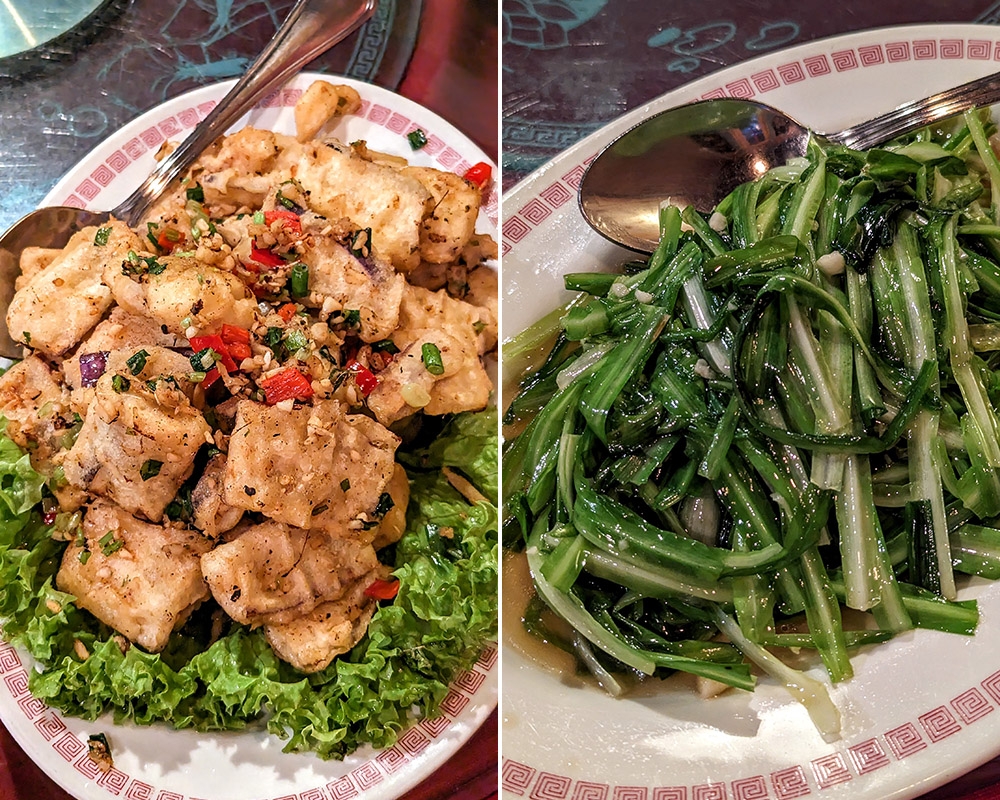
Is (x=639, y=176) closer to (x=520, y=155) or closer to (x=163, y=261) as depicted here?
(x=520, y=155)

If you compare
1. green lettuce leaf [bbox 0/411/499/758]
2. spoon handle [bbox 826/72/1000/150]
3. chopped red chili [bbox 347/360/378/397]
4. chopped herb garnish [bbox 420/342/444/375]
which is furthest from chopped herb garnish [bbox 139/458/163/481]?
spoon handle [bbox 826/72/1000/150]

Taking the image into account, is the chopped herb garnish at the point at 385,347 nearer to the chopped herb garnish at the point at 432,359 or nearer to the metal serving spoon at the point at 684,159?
the chopped herb garnish at the point at 432,359

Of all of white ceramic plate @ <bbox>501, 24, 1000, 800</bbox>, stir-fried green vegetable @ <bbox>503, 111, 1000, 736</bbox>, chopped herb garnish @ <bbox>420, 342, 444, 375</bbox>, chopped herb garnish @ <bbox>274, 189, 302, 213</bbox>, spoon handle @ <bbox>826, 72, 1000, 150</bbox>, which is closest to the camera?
white ceramic plate @ <bbox>501, 24, 1000, 800</bbox>

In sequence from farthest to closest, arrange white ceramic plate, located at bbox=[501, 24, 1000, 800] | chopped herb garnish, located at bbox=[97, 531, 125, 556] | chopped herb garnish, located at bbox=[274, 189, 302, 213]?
1. chopped herb garnish, located at bbox=[274, 189, 302, 213]
2. chopped herb garnish, located at bbox=[97, 531, 125, 556]
3. white ceramic plate, located at bbox=[501, 24, 1000, 800]

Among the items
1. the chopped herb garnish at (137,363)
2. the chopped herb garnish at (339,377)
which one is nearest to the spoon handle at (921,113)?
the chopped herb garnish at (339,377)

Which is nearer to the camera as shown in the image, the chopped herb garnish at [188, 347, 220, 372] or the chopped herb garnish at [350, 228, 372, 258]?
the chopped herb garnish at [188, 347, 220, 372]

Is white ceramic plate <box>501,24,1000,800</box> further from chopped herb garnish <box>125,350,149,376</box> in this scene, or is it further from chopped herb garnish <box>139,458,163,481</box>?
chopped herb garnish <box>125,350,149,376</box>

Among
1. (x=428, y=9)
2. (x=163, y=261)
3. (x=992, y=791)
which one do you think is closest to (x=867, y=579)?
(x=992, y=791)
